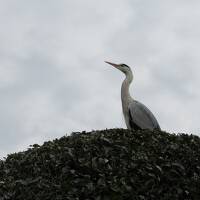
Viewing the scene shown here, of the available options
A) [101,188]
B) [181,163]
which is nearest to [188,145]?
[181,163]

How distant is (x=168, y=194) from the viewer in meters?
9.27

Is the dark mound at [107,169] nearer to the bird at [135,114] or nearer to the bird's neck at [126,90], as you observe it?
the bird at [135,114]

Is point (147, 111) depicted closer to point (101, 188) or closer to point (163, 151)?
point (163, 151)

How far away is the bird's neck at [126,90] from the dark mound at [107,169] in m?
5.56

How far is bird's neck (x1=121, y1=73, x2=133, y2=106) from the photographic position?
16.2 metres

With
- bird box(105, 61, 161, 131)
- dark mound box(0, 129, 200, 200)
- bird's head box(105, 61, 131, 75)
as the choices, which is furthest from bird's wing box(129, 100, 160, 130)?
dark mound box(0, 129, 200, 200)

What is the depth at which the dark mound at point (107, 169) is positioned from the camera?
29.9ft

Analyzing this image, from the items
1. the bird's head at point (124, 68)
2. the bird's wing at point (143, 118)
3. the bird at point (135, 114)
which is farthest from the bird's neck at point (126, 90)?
the bird's wing at point (143, 118)

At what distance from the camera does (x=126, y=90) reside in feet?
53.9

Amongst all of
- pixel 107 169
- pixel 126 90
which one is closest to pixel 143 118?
pixel 126 90

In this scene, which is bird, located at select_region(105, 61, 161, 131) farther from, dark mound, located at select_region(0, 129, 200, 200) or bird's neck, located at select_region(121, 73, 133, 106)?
dark mound, located at select_region(0, 129, 200, 200)

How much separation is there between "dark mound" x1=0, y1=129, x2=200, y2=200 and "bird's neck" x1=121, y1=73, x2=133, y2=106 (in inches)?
219

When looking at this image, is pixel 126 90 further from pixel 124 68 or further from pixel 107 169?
pixel 107 169

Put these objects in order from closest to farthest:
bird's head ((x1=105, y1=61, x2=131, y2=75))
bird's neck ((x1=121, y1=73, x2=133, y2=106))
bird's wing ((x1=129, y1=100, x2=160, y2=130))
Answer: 1. bird's wing ((x1=129, y1=100, x2=160, y2=130))
2. bird's neck ((x1=121, y1=73, x2=133, y2=106))
3. bird's head ((x1=105, y1=61, x2=131, y2=75))
